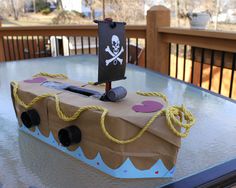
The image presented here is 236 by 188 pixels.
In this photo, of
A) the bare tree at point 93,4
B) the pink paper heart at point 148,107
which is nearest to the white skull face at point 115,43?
the pink paper heart at point 148,107

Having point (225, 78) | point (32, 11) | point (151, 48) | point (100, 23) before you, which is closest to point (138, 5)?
point (32, 11)

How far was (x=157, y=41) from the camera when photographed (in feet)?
8.13

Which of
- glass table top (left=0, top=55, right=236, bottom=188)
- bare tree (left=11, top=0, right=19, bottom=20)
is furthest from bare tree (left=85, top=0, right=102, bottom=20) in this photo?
glass table top (left=0, top=55, right=236, bottom=188)

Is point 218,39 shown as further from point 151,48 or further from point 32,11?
point 32,11

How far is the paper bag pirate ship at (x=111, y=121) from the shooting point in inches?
26.8

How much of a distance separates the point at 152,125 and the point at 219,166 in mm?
250

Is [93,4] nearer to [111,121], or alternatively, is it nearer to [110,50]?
[110,50]

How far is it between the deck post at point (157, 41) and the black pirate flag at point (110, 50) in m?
1.64

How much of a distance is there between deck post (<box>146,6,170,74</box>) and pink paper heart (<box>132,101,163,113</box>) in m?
1.75

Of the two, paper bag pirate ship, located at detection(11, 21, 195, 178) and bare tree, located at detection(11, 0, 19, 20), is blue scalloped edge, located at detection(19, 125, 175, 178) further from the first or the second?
bare tree, located at detection(11, 0, 19, 20)

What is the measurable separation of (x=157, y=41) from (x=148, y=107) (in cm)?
184

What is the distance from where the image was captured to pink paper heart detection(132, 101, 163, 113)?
2.34ft

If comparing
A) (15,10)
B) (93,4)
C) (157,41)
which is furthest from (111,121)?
(15,10)

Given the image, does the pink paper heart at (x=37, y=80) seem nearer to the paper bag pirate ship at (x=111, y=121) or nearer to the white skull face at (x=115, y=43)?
the paper bag pirate ship at (x=111, y=121)
